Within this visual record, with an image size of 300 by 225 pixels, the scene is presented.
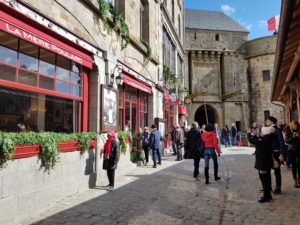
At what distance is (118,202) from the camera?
5.63 meters

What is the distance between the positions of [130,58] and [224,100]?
20605 millimetres

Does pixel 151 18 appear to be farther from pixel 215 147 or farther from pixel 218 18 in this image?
pixel 218 18

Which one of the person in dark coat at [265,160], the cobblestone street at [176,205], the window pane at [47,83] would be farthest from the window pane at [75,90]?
the person in dark coat at [265,160]

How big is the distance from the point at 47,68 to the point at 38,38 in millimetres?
873

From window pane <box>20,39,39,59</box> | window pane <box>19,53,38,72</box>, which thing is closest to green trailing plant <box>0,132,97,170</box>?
window pane <box>19,53,38,72</box>

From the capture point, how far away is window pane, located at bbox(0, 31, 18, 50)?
16.3 ft

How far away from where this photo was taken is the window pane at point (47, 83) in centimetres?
587

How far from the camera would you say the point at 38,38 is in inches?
210

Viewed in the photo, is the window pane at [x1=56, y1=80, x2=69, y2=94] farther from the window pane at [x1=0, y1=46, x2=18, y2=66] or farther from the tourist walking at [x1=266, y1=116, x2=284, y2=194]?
the tourist walking at [x1=266, y1=116, x2=284, y2=194]

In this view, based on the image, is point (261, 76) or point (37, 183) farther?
point (261, 76)

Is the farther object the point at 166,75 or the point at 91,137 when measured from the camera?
the point at 166,75

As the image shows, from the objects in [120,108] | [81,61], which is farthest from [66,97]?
[120,108]

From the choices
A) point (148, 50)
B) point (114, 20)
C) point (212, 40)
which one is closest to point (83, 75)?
point (114, 20)

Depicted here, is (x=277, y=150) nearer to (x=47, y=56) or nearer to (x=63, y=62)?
(x=63, y=62)
